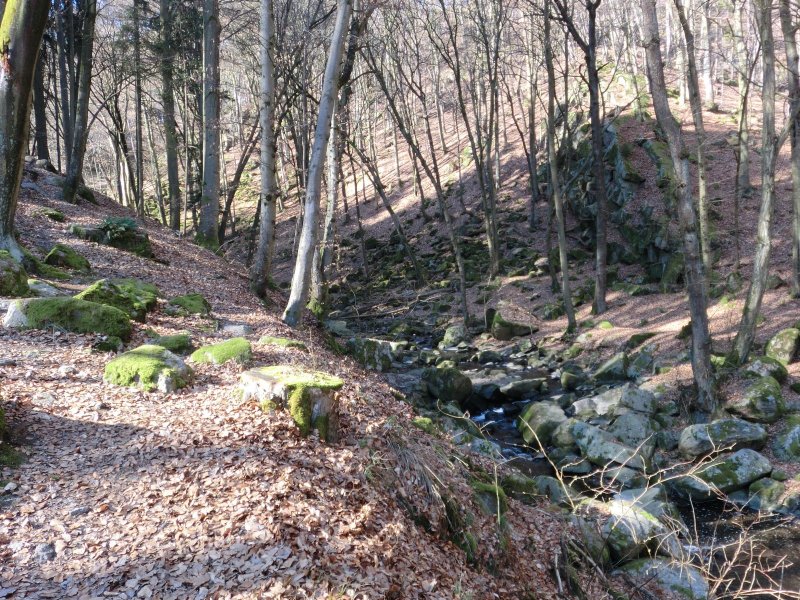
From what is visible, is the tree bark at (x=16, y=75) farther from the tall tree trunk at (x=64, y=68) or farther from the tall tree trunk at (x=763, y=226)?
the tall tree trunk at (x=763, y=226)

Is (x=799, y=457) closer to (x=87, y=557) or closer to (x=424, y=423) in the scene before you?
(x=424, y=423)

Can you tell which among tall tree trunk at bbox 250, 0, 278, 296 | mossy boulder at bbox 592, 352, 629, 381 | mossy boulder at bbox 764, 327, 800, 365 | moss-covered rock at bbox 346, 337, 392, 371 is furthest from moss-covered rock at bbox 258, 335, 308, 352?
mossy boulder at bbox 764, 327, 800, 365

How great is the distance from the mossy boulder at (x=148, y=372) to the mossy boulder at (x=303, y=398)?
36.2 inches

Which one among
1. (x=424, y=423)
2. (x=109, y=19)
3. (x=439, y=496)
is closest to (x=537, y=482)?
(x=424, y=423)

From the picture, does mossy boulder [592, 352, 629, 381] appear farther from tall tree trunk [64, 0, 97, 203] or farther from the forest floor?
tall tree trunk [64, 0, 97, 203]

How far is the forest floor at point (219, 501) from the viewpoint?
376cm

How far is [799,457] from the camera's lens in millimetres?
9297

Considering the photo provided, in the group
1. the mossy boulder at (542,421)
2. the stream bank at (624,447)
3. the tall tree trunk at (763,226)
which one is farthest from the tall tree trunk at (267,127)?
the tall tree trunk at (763,226)

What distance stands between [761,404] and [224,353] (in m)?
9.07

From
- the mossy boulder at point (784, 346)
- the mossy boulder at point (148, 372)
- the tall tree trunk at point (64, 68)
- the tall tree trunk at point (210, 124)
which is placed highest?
the tall tree trunk at point (64, 68)

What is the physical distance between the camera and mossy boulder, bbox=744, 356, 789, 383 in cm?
1117

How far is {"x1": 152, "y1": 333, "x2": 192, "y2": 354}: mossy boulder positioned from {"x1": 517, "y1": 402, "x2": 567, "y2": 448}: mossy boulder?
20.1ft

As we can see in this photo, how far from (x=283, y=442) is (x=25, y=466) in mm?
1996

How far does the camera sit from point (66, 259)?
10703mm
